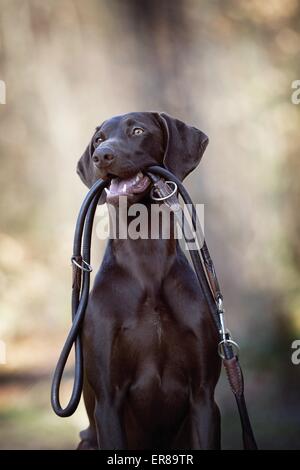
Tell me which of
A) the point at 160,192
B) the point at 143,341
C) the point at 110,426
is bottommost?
the point at 110,426

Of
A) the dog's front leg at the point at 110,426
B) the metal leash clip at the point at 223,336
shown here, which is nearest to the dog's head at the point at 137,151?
the metal leash clip at the point at 223,336

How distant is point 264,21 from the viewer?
16.3 ft

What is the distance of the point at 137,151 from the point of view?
266 cm

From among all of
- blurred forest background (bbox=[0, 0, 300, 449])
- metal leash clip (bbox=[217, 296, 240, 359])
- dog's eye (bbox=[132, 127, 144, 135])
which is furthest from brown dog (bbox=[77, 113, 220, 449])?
blurred forest background (bbox=[0, 0, 300, 449])

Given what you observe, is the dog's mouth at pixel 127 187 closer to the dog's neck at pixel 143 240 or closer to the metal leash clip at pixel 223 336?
the dog's neck at pixel 143 240

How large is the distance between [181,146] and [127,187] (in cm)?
30

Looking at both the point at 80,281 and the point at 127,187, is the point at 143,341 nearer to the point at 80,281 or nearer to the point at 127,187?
the point at 80,281

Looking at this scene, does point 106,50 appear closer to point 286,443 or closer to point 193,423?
point 286,443

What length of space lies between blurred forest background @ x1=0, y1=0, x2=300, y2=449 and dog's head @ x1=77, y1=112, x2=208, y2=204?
2.05 meters

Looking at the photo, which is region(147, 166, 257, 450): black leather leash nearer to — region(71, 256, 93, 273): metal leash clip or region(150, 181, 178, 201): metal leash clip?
region(150, 181, 178, 201): metal leash clip

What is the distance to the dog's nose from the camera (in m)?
2.53

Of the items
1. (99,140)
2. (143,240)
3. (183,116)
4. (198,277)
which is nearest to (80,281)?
(143,240)

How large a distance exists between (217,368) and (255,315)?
2.18 m

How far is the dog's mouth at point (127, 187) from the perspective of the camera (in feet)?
8.59
